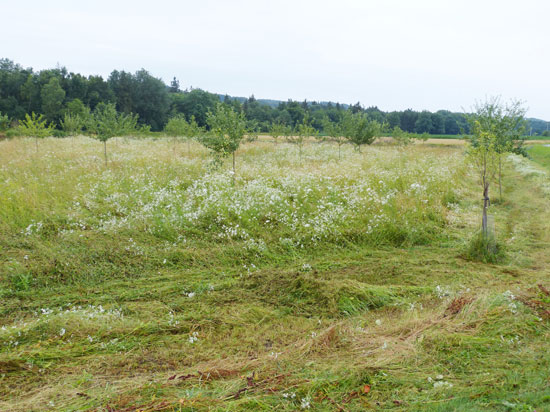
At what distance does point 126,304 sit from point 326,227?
599 centimetres

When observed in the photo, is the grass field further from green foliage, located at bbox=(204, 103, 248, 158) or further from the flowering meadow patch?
green foliage, located at bbox=(204, 103, 248, 158)

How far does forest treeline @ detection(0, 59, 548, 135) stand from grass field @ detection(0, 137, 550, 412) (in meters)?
44.1

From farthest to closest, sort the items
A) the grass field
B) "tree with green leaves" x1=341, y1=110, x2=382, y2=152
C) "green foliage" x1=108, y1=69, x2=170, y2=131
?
"green foliage" x1=108, y1=69, x2=170, y2=131 < "tree with green leaves" x1=341, y1=110, x2=382, y2=152 < the grass field

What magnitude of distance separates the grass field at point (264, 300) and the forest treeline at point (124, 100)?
4405 cm

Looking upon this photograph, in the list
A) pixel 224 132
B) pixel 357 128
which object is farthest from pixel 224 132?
pixel 357 128

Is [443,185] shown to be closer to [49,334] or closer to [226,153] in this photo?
[226,153]

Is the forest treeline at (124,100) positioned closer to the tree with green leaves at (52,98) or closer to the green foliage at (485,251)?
the tree with green leaves at (52,98)

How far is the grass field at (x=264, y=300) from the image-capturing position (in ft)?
13.0

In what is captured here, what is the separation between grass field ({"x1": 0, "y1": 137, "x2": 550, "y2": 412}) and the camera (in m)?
3.95

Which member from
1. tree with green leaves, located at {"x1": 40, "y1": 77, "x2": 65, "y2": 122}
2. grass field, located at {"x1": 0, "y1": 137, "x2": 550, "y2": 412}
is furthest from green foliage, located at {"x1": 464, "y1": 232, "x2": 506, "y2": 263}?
tree with green leaves, located at {"x1": 40, "y1": 77, "x2": 65, "y2": 122}

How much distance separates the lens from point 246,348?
5.06m

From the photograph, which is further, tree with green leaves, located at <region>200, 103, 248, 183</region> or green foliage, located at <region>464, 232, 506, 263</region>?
tree with green leaves, located at <region>200, 103, 248, 183</region>

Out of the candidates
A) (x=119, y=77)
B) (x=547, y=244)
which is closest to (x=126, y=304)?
(x=547, y=244)

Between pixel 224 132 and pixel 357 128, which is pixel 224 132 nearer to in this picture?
pixel 224 132
